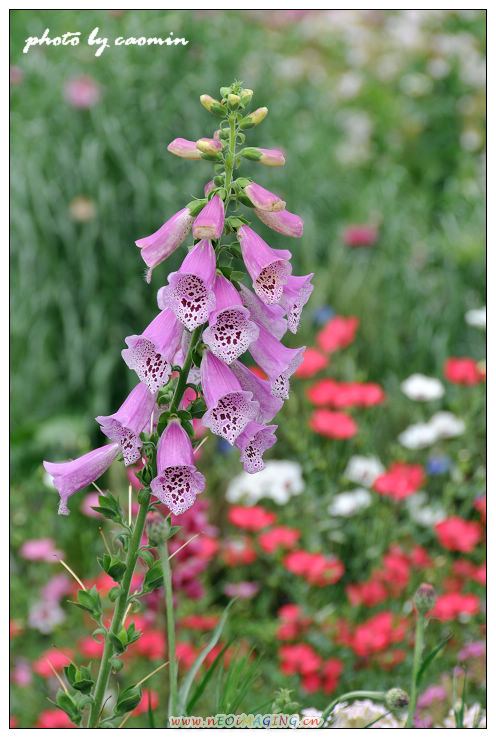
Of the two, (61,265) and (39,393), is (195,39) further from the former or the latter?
(39,393)

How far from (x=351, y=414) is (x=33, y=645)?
1832mm

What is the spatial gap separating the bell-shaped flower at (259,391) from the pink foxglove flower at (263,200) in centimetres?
31

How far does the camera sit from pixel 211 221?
54.3 inches

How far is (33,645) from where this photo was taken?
3373 mm

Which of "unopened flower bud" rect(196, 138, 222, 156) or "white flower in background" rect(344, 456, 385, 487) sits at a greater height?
"white flower in background" rect(344, 456, 385, 487)

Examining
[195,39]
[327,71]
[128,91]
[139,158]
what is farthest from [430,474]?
[327,71]

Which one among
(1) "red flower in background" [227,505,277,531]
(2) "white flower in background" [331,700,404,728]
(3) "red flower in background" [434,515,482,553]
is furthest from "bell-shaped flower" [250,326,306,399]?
(3) "red flower in background" [434,515,482,553]

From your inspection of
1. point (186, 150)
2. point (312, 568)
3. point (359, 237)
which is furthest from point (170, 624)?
point (359, 237)

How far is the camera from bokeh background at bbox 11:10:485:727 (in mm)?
4105

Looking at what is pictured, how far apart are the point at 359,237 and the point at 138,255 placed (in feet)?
4.96

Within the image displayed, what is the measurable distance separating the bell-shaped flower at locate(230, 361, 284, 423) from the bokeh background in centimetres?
188

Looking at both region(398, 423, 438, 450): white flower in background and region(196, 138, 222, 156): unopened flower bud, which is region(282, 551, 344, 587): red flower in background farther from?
region(196, 138, 222, 156): unopened flower bud

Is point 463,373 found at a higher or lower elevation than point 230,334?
higher

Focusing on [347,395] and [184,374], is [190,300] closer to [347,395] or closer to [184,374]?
[184,374]
